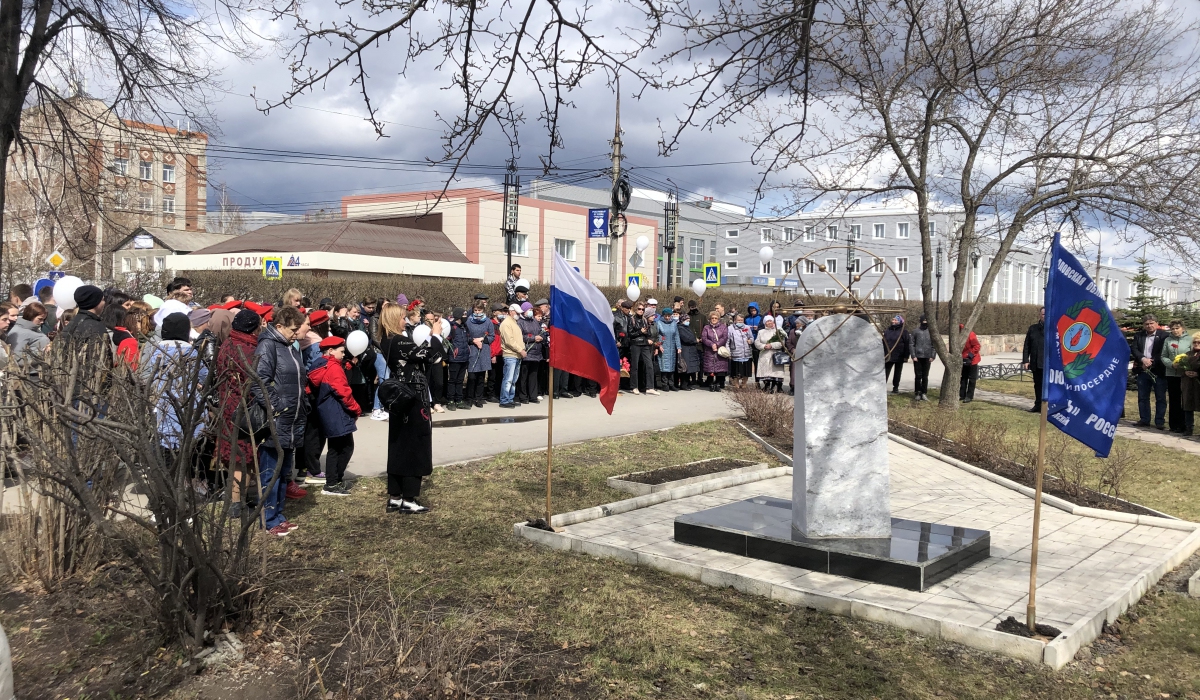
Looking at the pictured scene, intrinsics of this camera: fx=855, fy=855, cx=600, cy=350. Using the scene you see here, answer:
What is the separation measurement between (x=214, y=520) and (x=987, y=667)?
14.0 feet

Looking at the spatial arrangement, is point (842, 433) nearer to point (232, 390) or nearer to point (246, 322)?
point (232, 390)

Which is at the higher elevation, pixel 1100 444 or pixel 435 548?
pixel 1100 444

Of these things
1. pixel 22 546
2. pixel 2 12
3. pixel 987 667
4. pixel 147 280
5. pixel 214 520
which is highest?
pixel 2 12

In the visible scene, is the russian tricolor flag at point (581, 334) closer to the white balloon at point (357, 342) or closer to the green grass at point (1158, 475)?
the white balloon at point (357, 342)

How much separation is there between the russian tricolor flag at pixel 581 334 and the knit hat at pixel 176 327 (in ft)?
9.91

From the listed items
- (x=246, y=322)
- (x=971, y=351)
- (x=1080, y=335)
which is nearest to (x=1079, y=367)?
(x=1080, y=335)

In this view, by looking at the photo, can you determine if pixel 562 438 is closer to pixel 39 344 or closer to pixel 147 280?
pixel 39 344

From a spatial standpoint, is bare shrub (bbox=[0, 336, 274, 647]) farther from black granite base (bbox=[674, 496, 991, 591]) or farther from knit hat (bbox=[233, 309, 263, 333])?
black granite base (bbox=[674, 496, 991, 591])

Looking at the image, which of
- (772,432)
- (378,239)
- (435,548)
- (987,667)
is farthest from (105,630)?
(378,239)

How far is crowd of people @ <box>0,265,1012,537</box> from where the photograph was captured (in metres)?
5.33

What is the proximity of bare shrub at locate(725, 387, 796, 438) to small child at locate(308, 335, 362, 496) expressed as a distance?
22.8 ft

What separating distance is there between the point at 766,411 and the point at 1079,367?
8.84 meters

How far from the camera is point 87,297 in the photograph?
→ 8219 mm

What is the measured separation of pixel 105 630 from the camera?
4.76 m
